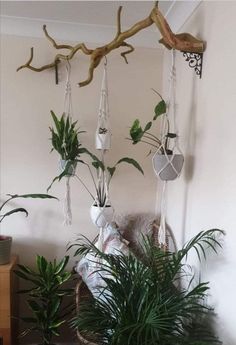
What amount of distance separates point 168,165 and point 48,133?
1.01m

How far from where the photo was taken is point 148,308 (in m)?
1.29

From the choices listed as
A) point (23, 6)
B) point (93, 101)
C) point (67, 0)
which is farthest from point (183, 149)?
point (23, 6)

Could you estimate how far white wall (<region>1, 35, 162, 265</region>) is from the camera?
221 cm

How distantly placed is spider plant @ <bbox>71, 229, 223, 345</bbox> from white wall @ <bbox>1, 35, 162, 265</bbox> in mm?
889

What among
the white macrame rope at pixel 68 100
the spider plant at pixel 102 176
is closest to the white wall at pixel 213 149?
the spider plant at pixel 102 176

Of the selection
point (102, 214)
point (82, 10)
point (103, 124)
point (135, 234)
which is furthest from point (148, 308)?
point (82, 10)

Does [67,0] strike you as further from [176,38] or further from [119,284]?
[119,284]

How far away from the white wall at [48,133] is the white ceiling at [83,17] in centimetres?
8

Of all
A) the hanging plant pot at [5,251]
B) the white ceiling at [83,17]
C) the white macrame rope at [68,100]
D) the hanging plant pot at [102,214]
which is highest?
the white ceiling at [83,17]

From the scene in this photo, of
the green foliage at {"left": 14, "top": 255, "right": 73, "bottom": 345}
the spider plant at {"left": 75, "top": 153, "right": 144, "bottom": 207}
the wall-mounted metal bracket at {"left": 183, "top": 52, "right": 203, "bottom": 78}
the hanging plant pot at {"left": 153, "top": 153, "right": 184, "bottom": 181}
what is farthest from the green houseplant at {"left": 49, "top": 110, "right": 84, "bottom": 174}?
the wall-mounted metal bracket at {"left": 183, "top": 52, "right": 203, "bottom": 78}

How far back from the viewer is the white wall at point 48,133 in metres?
2.21

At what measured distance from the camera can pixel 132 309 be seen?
4.39ft

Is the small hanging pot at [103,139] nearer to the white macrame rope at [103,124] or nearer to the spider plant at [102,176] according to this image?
the white macrame rope at [103,124]

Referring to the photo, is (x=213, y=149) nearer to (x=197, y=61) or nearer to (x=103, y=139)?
(x=197, y=61)
